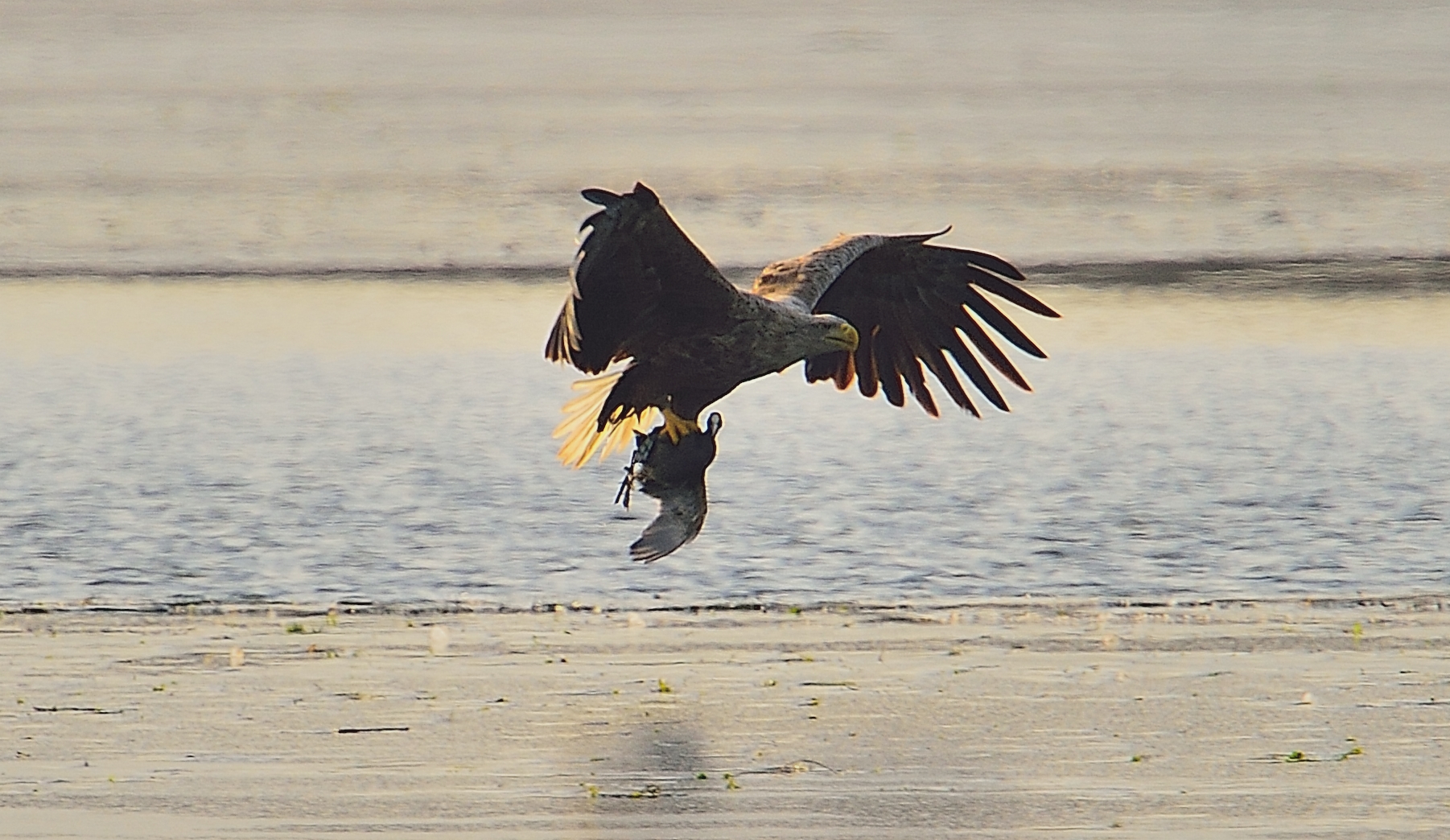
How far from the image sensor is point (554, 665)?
6211 mm

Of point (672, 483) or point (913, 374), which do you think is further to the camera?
point (913, 374)

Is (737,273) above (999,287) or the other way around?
the other way around

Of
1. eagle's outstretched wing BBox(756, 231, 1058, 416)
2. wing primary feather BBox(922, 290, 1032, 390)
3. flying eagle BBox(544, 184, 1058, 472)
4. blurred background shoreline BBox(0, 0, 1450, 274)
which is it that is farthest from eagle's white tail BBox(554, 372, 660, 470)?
blurred background shoreline BBox(0, 0, 1450, 274)

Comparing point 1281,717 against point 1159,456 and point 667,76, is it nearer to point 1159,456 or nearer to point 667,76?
point 1159,456

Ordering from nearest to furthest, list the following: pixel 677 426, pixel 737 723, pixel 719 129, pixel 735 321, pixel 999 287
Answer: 1. pixel 737 723
2. pixel 735 321
3. pixel 677 426
4. pixel 999 287
5. pixel 719 129

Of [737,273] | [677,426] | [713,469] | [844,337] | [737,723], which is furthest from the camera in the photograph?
[737,273]

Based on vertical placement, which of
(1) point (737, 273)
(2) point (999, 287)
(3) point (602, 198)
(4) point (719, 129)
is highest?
(3) point (602, 198)

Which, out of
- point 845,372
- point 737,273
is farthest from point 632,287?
point 737,273

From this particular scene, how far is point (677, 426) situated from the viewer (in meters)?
6.77

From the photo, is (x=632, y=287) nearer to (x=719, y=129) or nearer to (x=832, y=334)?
(x=832, y=334)

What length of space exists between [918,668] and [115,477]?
3.59m

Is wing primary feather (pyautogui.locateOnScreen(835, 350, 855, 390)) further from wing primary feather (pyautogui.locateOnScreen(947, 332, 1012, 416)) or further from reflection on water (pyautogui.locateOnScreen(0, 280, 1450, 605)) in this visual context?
reflection on water (pyautogui.locateOnScreen(0, 280, 1450, 605))

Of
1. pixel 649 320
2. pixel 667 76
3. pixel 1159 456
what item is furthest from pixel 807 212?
pixel 649 320

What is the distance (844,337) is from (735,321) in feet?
1.07
